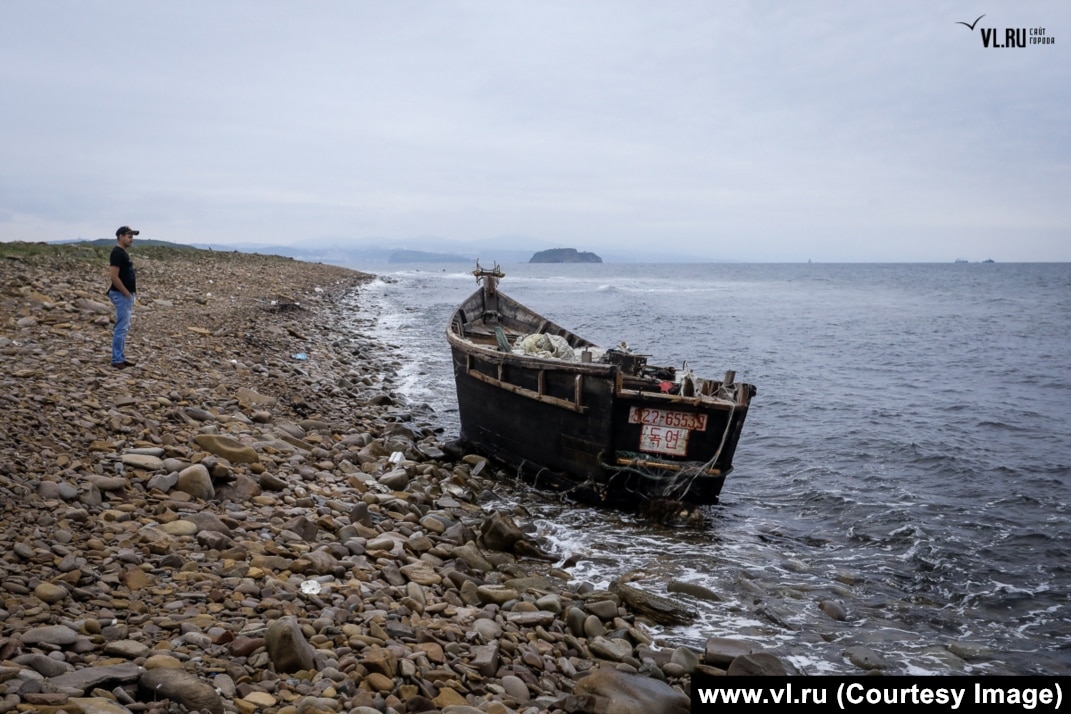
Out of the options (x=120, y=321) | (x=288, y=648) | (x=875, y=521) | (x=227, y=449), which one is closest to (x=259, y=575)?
(x=288, y=648)

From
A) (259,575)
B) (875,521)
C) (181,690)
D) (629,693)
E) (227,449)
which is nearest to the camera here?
(181,690)

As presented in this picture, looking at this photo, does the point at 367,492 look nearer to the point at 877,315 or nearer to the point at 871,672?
the point at 871,672

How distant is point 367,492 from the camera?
820 centimetres

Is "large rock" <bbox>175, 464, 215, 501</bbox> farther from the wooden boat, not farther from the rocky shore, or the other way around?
the wooden boat

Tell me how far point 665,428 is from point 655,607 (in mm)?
3134

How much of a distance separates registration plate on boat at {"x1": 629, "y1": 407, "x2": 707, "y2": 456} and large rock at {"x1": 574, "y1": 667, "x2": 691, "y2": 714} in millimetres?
4525

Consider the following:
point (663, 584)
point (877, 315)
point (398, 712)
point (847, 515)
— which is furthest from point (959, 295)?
point (398, 712)

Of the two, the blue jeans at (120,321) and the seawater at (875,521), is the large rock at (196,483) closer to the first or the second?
the seawater at (875,521)

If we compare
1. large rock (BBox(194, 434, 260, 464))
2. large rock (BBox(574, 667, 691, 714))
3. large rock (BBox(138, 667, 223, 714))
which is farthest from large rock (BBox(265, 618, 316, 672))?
large rock (BBox(194, 434, 260, 464))

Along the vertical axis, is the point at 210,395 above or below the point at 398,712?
above

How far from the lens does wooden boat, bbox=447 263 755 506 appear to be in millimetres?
9148

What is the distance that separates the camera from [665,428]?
9242 mm

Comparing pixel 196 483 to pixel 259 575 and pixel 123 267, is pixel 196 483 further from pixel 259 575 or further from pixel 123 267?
pixel 123 267

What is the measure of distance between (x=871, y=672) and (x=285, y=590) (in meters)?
4.93
